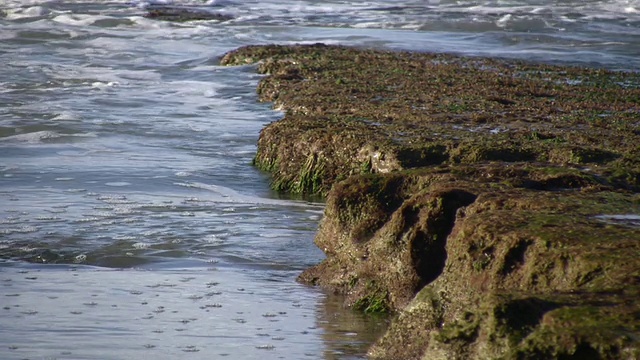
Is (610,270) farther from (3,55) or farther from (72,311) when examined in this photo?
(3,55)

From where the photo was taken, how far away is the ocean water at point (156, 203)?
17.4ft

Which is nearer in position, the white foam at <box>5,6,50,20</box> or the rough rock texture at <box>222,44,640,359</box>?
the rough rock texture at <box>222,44,640,359</box>

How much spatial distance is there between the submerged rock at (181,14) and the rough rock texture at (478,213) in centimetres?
1663

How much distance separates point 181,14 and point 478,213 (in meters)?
25.1

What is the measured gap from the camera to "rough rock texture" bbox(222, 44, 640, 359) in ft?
12.5

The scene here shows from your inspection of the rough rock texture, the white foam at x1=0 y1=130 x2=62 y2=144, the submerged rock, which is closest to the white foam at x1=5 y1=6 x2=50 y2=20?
the submerged rock

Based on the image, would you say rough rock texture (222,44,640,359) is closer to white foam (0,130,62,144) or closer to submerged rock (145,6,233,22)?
white foam (0,130,62,144)

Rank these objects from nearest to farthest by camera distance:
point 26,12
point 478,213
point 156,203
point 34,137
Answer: point 478,213, point 156,203, point 34,137, point 26,12

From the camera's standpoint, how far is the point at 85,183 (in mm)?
10031

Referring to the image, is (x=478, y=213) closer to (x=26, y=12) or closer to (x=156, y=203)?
(x=156, y=203)

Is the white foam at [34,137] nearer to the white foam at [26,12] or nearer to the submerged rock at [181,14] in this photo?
the submerged rock at [181,14]

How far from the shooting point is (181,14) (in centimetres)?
2942

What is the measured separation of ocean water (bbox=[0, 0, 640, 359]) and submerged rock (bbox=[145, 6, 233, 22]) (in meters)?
3.03

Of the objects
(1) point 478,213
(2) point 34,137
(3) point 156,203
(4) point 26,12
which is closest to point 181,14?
(4) point 26,12
